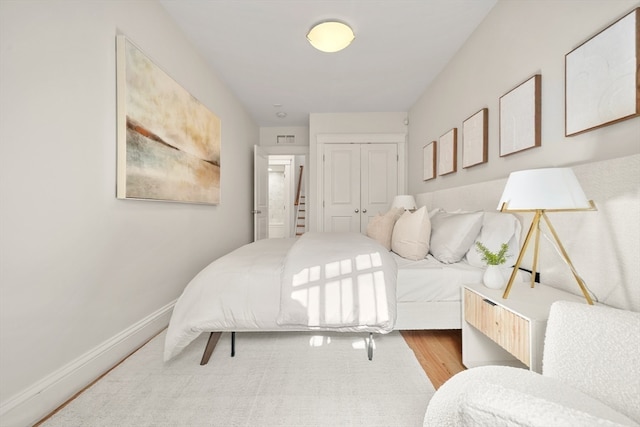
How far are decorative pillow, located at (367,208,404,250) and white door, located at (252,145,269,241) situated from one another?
2321 millimetres

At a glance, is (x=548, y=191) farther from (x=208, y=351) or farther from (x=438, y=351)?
(x=208, y=351)

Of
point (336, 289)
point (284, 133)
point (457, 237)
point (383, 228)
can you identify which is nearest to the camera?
point (336, 289)

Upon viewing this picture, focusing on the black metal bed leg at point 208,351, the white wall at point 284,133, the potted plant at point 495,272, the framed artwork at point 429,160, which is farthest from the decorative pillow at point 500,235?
the white wall at point 284,133

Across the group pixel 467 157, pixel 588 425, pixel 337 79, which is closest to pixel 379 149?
pixel 337 79

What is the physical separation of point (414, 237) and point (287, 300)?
112 cm

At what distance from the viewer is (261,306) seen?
162 centimetres

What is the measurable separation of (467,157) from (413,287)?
1442mm

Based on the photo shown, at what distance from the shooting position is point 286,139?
5.23m

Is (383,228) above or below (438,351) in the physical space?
above

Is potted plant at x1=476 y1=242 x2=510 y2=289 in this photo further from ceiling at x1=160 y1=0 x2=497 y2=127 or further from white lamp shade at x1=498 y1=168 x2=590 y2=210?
ceiling at x1=160 y1=0 x2=497 y2=127

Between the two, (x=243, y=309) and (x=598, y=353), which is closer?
(x=598, y=353)

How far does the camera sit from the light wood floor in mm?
→ 1599

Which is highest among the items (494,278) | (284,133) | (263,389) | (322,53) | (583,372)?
(322,53)

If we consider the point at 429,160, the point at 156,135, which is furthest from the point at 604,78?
the point at 156,135
